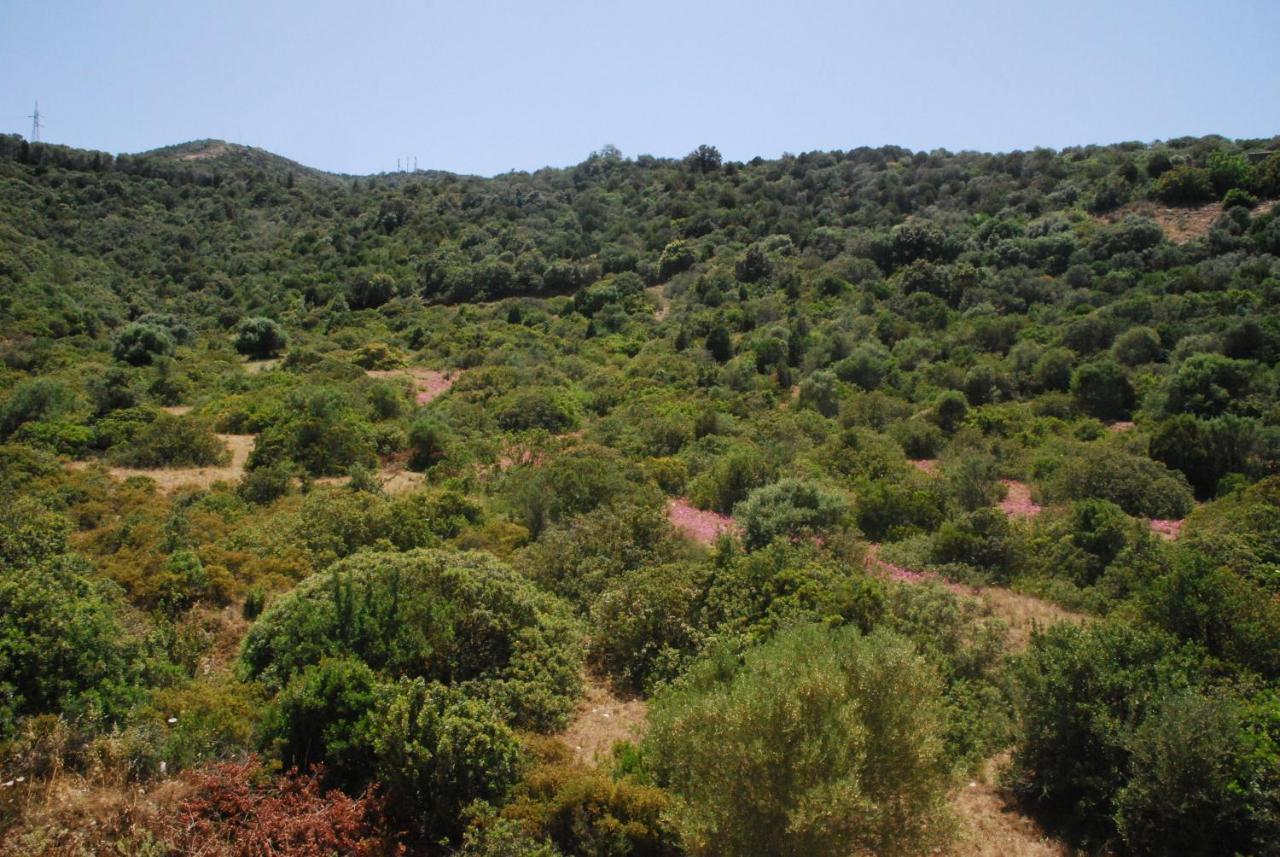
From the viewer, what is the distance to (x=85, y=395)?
73.5 ft

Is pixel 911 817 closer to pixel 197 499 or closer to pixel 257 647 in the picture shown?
pixel 257 647

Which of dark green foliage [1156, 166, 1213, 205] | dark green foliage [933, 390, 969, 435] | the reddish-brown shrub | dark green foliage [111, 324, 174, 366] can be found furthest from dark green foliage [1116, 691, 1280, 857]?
dark green foliage [1156, 166, 1213, 205]

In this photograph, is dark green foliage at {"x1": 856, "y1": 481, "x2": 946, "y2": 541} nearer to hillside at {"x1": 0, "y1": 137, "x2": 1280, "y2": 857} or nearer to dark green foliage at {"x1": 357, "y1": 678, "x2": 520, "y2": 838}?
hillside at {"x1": 0, "y1": 137, "x2": 1280, "y2": 857}

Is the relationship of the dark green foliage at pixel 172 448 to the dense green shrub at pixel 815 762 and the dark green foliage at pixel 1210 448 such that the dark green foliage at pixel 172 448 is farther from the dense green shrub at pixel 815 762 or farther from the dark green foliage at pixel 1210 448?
the dark green foliage at pixel 1210 448

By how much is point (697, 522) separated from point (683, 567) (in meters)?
4.07

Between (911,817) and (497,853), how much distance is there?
10.3ft

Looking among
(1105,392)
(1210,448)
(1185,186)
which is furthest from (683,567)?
(1185,186)

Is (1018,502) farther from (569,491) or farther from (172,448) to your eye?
(172,448)

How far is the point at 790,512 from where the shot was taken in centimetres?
1312

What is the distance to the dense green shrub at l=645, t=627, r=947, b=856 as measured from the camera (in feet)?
17.4

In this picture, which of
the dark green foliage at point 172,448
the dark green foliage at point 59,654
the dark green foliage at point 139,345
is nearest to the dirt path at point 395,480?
the dark green foliage at point 172,448

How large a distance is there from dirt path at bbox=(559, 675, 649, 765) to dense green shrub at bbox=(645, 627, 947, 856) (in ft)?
7.00

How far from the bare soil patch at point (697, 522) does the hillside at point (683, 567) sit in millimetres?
123

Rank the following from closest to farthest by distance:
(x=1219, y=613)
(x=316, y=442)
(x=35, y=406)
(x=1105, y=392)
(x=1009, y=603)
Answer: (x=1219, y=613), (x=1009, y=603), (x=316, y=442), (x=35, y=406), (x=1105, y=392)
